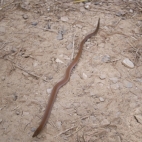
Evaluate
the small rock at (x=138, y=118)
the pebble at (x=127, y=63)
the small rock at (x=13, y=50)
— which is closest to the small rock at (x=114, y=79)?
the pebble at (x=127, y=63)

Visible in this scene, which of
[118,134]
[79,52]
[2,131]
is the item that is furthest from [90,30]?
[2,131]

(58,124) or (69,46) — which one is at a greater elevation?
(69,46)

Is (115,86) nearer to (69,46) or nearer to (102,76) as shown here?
(102,76)

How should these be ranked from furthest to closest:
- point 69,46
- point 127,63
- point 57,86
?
1. point 69,46
2. point 127,63
3. point 57,86

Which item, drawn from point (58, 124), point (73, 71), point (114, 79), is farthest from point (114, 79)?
point (58, 124)

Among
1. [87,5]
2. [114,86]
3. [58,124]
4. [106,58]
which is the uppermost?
[87,5]

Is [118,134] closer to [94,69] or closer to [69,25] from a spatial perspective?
[94,69]

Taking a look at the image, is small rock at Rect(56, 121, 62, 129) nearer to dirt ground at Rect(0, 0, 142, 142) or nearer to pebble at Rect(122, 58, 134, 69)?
dirt ground at Rect(0, 0, 142, 142)

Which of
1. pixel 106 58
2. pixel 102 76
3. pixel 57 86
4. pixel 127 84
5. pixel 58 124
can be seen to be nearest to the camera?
pixel 58 124

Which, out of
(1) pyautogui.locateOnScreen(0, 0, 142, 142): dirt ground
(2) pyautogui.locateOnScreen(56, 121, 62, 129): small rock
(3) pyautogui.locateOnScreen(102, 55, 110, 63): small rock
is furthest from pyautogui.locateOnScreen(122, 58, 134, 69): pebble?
(2) pyautogui.locateOnScreen(56, 121, 62, 129): small rock
